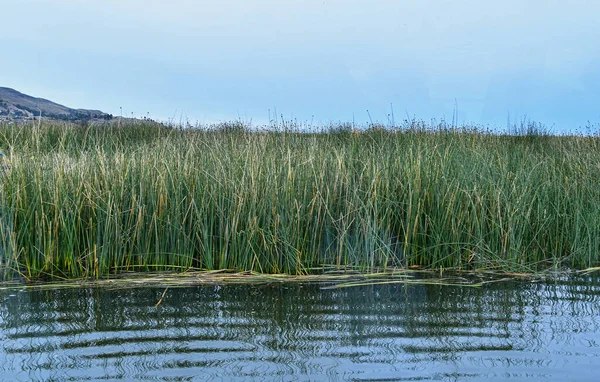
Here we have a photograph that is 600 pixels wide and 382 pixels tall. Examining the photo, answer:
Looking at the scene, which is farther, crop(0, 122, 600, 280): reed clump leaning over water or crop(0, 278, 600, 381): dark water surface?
crop(0, 122, 600, 280): reed clump leaning over water

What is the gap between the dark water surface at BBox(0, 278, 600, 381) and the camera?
9.12ft

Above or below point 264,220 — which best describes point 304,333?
below

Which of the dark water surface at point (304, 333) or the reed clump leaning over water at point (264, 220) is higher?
the reed clump leaning over water at point (264, 220)

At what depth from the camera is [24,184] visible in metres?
4.93

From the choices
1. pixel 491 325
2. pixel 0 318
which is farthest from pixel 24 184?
pixel 491 325

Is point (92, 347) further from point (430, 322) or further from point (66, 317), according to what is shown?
point (430, 322)

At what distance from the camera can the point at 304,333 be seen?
3254 mm

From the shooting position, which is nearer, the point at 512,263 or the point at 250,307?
the point at 250,307

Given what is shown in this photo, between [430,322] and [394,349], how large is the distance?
0.52 m

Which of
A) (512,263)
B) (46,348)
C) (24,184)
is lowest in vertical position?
(46,348)

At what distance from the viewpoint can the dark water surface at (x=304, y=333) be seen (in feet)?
9.12

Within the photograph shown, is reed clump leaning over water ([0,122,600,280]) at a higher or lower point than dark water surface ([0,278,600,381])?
higher

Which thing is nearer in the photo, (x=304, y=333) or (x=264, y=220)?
(x=304, y=333)

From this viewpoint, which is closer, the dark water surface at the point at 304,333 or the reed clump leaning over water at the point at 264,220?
the dark water surface at the point at 304,333
